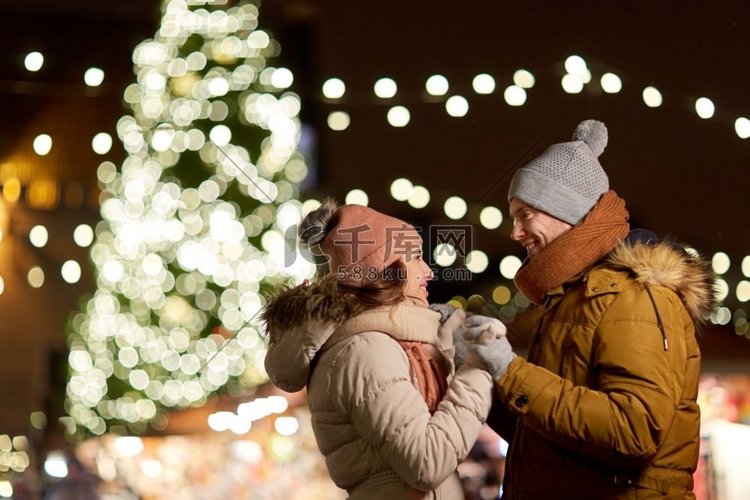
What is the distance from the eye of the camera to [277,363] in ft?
7.45

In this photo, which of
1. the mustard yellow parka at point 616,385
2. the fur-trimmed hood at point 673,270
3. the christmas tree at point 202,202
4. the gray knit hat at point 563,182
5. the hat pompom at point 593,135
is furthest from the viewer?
the christmas tree at point 202,202

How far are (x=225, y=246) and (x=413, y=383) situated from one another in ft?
10.7

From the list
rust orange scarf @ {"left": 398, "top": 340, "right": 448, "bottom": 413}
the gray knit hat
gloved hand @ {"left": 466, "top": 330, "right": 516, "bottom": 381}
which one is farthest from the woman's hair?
the gray knit hat

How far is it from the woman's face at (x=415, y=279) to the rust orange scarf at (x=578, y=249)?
23cm

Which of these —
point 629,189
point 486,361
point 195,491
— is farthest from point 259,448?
point 486,361

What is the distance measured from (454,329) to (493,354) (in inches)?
8.7

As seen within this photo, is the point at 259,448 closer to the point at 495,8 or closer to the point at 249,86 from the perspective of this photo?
the point at 249,86

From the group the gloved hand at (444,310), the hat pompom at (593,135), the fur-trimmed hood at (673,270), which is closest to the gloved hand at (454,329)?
the gloved hand at (444,310)

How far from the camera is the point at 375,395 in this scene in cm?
208

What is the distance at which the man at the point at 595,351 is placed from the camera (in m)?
2.06

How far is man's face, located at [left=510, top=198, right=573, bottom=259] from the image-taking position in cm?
232

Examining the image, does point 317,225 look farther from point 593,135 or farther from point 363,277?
point 593,135

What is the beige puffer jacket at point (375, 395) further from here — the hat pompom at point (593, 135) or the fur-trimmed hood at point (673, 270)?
the hat pompom at point (593, 135)

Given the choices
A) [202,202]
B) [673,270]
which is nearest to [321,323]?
[673,270]
